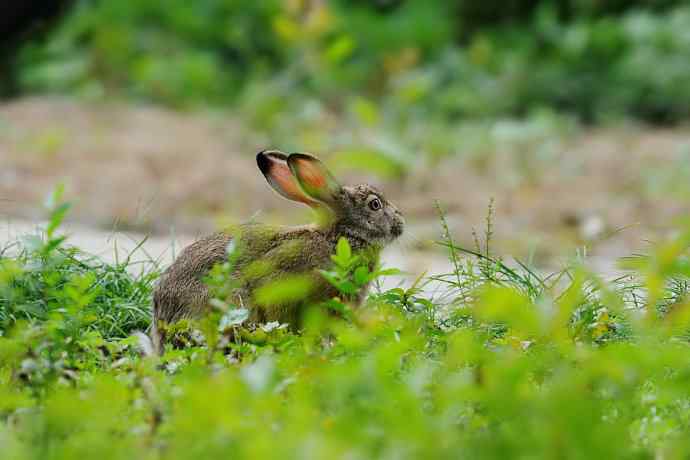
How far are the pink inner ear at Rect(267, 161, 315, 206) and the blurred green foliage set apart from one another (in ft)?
21.8

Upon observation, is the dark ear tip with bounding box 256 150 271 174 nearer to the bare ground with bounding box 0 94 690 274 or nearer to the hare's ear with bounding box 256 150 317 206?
the hare's ear with bounding box 256 150 317 206

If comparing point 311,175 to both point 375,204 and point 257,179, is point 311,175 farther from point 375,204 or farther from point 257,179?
point 257,179

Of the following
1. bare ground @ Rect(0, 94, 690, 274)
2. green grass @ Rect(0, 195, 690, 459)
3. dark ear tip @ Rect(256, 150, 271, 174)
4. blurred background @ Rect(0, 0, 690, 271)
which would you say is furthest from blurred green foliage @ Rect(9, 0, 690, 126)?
green grass @ Rect(0, 195, 690, 459)

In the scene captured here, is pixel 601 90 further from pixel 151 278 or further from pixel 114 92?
pixel 151 278

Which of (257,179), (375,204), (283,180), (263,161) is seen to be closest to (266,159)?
(263,161)

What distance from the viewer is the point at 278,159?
16.1 feet

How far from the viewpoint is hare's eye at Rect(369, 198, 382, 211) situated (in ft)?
17.0

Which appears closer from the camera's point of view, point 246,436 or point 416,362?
point 246,436

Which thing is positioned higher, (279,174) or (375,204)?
(375,204)

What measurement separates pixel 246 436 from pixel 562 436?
28.3 inches

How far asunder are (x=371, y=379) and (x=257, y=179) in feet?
24.8

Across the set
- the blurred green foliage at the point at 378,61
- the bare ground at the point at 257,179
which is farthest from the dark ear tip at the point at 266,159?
the blurred green foliage at the point at 378,61

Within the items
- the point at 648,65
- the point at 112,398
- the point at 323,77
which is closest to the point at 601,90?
the point at 648,65

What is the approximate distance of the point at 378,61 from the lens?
13.0 metres
